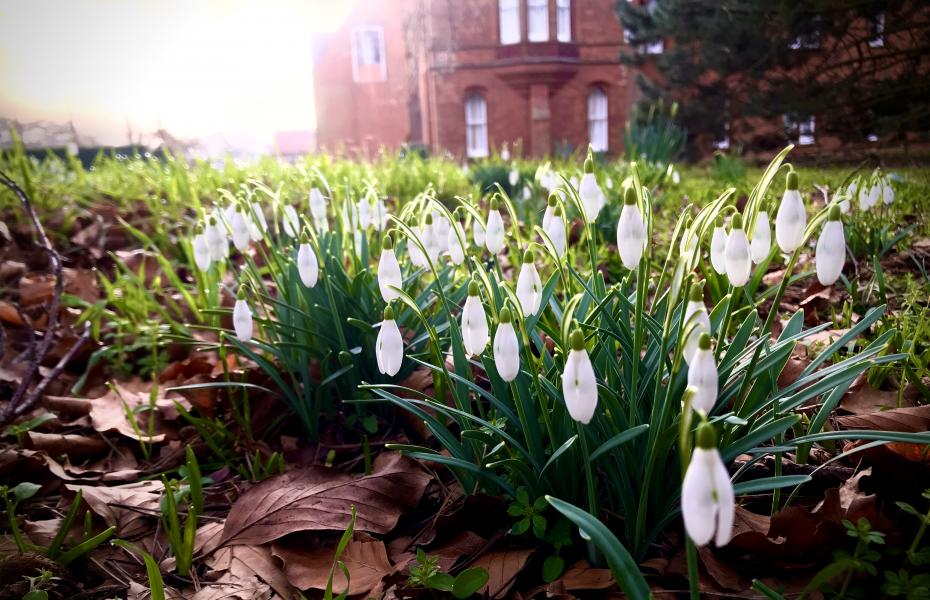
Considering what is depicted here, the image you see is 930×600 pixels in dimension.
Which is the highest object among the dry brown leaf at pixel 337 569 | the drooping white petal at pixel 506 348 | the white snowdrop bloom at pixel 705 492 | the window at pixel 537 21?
the window at pixel 537 21

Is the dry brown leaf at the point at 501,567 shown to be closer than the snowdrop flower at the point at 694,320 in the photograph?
No

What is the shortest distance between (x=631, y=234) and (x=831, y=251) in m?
0.28

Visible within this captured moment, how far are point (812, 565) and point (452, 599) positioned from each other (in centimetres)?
55

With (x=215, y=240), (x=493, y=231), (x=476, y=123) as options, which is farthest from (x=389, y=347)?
(x=476, y=123)

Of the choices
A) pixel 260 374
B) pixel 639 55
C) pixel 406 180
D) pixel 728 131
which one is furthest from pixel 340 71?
pixel 260 374

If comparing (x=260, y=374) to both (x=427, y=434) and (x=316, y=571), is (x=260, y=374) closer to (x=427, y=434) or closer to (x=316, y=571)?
(x=427, y=434)

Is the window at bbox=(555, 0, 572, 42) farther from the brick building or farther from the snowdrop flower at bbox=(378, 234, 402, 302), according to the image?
the snowdrop flower at bbox=(378, 234, 402, 302)

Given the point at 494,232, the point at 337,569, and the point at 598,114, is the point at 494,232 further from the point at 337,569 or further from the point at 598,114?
the point at 598,114

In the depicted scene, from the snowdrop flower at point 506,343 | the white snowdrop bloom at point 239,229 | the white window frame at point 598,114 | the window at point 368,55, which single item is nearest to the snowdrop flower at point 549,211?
the snowdrop flower at point 506,343

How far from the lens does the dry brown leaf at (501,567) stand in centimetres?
99

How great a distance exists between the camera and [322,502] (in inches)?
48.6

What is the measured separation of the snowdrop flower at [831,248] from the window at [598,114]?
16.4m

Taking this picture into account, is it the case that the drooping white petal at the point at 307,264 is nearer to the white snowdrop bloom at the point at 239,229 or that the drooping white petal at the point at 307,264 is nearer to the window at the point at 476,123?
the white snowdrop bloom at the point at 239,229

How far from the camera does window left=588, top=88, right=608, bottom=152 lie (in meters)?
16.5
